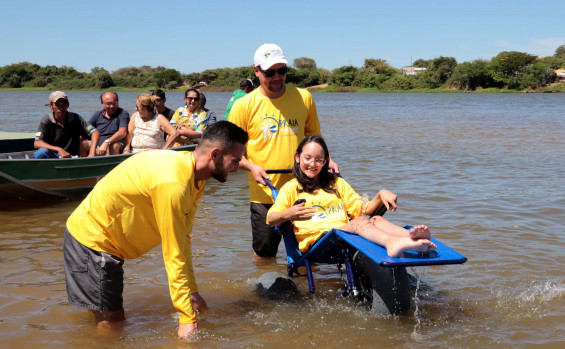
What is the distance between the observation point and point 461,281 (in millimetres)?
5711

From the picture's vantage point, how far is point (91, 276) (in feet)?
12.4

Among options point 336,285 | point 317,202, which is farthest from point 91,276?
point 336,285

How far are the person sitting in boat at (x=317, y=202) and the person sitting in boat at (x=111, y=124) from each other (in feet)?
19.0

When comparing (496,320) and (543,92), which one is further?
(543,92)

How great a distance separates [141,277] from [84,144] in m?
4.65

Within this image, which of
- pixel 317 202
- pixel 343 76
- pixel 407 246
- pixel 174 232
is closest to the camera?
pixel 174 232

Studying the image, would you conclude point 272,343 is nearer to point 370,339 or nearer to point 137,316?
point 370,339

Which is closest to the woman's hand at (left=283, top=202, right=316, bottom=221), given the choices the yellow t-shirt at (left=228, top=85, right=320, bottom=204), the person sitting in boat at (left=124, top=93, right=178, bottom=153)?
the yellow t-shirt at (left=228, top=85, right=320, bottom=204)

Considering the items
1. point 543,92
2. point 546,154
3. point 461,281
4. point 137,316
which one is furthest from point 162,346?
point 543,92

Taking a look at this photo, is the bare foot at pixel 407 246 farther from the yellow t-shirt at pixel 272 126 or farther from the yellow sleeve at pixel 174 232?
the yellow t-shirt at pixel 272 126

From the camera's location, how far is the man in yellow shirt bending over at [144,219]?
3379 mm

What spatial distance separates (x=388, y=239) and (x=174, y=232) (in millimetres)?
1643

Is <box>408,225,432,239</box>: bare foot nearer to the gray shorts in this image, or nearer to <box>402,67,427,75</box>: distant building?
the gray shorts

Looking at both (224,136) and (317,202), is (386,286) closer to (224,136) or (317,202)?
(317,202)
